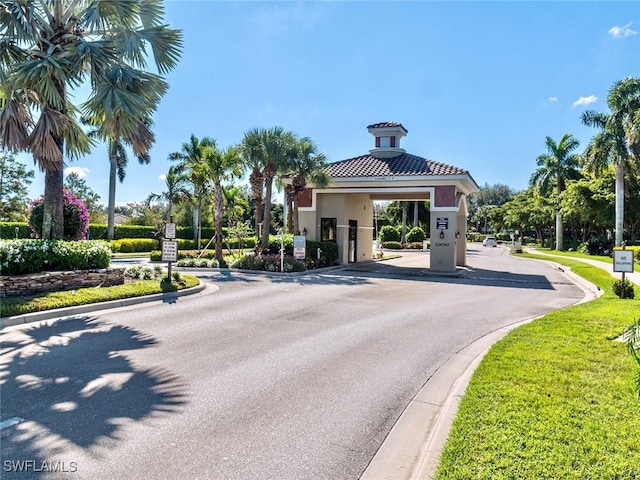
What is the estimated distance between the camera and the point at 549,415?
3.89 meters

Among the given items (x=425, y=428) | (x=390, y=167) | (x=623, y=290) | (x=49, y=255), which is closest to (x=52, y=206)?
(x=49, y=255)

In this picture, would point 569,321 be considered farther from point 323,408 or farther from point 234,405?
point 234,405

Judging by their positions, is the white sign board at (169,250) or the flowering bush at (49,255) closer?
the flowering bush at (49,255)

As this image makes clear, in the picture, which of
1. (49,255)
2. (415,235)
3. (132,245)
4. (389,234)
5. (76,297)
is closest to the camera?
(76,297)

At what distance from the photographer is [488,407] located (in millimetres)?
4094

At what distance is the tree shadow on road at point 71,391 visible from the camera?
3.65m

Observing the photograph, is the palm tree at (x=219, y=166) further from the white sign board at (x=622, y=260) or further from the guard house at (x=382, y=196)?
the white sign board at (x=622, y=260)

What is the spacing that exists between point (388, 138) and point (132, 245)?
21.7m

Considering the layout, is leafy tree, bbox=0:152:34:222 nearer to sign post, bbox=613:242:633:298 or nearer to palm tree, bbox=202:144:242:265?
palm tree, bbox=202:144:242:265

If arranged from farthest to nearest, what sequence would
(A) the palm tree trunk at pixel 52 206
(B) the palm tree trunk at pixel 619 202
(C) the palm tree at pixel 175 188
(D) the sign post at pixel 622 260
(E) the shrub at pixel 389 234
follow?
(E) the shrub at pixel 389 234 → (C) the palm tree at pixel 175 188 → (B) the palm tree trunk at pixel 619 202 → (D) the sign post at pixel 622 260 → (A) the palm tree trunk at pixel 52 206

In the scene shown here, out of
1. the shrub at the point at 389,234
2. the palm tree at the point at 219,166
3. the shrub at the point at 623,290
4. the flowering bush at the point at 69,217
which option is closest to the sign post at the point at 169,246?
the flowering bush at the point at 69,217

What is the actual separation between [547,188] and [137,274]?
4587 centimetres

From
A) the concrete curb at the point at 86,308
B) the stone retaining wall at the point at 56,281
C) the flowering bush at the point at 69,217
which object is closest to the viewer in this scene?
the concrete curb at the point at 86,308

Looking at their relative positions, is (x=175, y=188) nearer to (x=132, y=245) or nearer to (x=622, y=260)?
(x=132, y=245)
